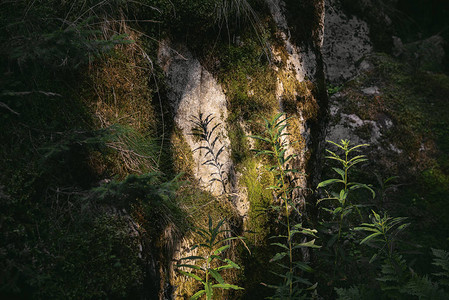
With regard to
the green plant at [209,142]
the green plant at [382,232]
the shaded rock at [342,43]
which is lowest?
the green plant at [382,232]

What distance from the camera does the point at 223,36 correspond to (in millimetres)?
3004

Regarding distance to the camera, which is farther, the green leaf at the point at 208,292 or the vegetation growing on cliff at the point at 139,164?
the green leaf at the point at 208,292

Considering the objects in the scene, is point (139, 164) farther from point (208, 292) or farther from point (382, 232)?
point (382, 232)

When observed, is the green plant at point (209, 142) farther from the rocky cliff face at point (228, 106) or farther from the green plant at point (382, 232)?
the green plant at point (382, 232)

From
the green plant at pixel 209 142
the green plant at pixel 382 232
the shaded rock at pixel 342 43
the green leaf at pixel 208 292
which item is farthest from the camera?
the shaded rock at pixel 342 43

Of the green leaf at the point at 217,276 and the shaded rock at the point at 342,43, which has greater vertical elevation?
the shaded rock at the point at 342,43

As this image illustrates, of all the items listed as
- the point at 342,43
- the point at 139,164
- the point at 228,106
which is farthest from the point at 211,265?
the point at 342,43

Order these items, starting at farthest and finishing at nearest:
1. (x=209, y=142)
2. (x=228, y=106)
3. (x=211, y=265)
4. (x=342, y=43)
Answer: (x=342, y=43)
(x=228, y=106)
(x=209, y=142)
(x=211, y=265)

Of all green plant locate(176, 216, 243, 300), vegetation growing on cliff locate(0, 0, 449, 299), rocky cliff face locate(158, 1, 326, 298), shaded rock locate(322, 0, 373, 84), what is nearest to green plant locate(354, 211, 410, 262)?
vegetation growing on cliff locate(0, 0, 449, 299)

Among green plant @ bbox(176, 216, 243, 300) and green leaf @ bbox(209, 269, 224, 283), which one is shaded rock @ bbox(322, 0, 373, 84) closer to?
green plant @ bbox(176, 216, 243, 300)

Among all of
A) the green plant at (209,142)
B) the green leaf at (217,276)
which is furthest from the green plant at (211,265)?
the green plant at (209,142)

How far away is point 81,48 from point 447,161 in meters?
6.09

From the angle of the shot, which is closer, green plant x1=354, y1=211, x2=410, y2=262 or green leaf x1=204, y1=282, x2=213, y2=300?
green leaf x1=204, y1=282, x2=213, y2=300

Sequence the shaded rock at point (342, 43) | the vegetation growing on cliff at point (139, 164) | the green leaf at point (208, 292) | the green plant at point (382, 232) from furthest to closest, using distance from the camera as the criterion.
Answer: the shaded rock at point (342, 43) < the green plant at point (382, 232) < the green leaf at point (208, 292) < the vegetation growing on cliff at point (139, 164)
